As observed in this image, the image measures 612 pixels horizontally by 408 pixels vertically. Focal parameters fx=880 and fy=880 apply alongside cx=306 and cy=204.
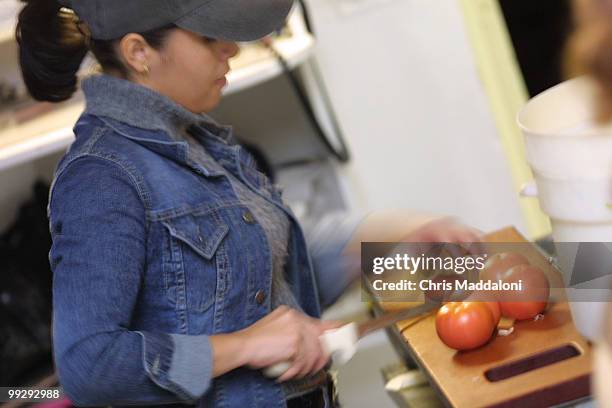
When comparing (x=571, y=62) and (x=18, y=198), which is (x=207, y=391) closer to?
(x=571, y=62)

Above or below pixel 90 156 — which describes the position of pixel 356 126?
below

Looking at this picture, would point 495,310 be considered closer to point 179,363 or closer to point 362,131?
point 179,363

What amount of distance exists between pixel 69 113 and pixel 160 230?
1.29 metres

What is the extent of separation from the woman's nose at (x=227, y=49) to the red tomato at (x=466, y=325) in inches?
17.7

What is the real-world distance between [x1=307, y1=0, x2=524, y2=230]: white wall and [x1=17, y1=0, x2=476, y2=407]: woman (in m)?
1.37

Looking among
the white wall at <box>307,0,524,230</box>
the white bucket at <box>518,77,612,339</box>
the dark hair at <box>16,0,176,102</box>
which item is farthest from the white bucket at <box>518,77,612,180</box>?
the white wall at <box>307,0,524,230</box>

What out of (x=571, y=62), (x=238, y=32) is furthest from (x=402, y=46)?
(x=571, y=62)

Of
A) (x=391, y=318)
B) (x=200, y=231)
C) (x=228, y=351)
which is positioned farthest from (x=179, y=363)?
(x=391, y=318)

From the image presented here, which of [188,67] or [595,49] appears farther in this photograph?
[188,67]

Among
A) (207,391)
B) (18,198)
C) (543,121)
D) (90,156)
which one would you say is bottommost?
(18,198)

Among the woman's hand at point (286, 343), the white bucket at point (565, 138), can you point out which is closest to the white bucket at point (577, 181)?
the white bucket at point (565, 138)

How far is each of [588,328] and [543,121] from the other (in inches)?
10.6

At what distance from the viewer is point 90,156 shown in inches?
42.1

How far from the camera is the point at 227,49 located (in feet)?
3.84
